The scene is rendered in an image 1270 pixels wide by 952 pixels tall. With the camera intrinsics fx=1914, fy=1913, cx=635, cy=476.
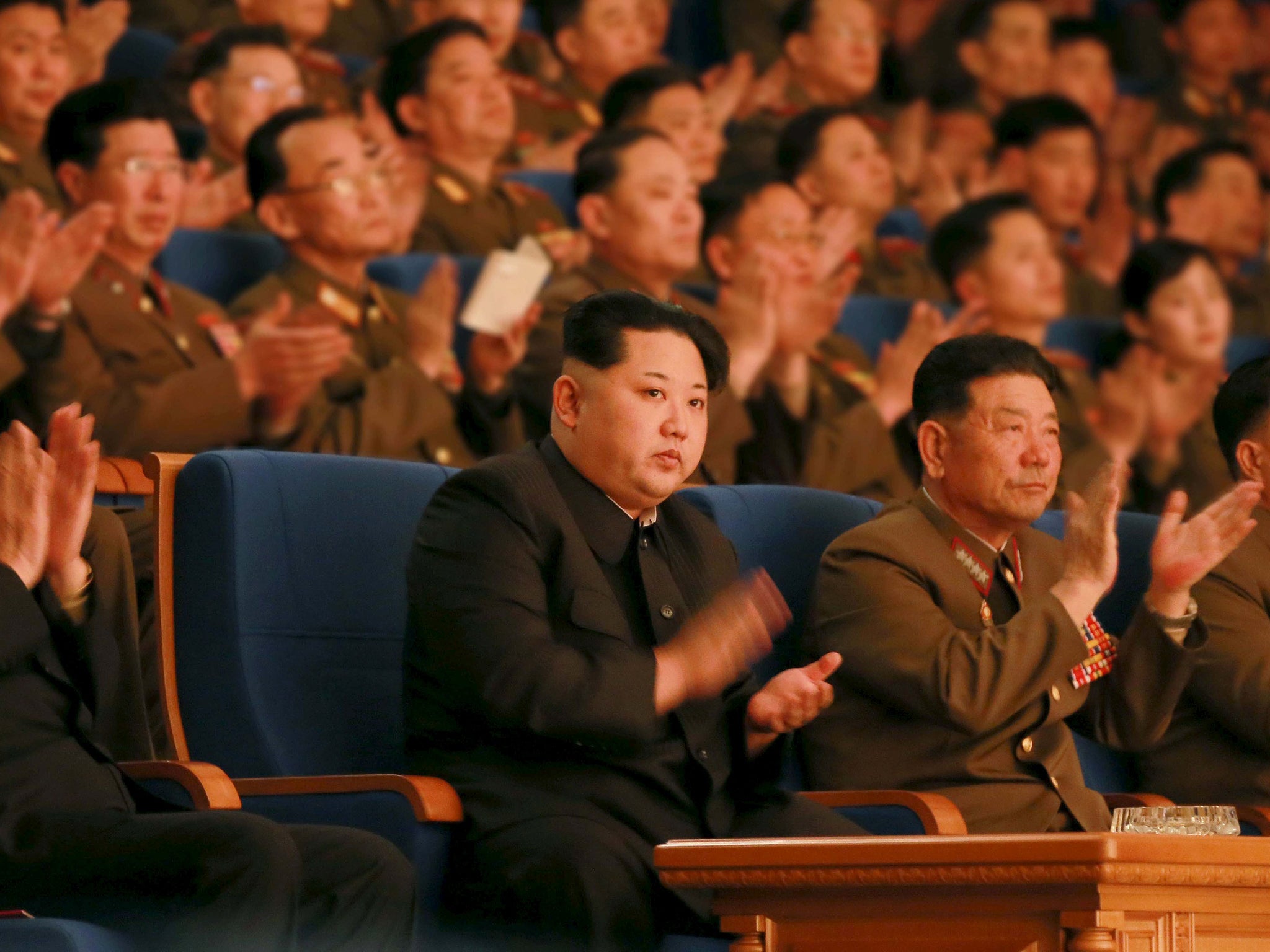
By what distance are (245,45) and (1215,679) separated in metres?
2.30

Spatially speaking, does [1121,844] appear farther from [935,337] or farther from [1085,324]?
[1085,324]

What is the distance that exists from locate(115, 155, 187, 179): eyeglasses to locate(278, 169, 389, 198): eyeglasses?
0.24 metres

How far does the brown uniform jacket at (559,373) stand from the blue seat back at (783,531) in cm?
112

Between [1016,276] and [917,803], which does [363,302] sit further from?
[917,803]

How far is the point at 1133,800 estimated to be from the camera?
195 centimetres

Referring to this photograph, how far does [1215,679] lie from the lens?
77.9 inches

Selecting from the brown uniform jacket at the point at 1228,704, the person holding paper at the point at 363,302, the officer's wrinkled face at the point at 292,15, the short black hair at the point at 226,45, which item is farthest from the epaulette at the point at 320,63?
the brown uniform jacket at the point at 1228,704

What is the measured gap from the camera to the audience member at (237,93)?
3529mm

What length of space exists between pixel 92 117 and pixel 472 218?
2.74ft

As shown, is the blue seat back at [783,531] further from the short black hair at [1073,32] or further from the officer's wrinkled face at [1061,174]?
the short black hair at [1073,32]

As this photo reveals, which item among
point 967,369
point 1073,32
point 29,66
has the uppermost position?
point 1073,32

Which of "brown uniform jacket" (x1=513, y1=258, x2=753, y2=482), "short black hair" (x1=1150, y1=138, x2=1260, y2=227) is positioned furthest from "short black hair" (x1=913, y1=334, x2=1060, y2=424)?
"short black hair" (x1=1150, y1=138, x2=1260, y2=227)

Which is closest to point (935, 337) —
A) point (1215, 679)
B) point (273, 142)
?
point (273, 142)

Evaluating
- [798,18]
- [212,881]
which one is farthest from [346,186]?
[212,881]
